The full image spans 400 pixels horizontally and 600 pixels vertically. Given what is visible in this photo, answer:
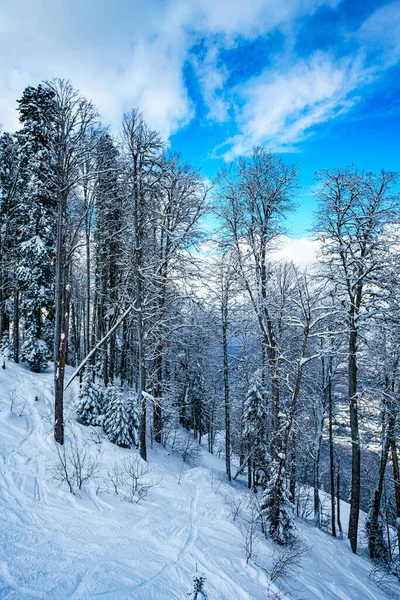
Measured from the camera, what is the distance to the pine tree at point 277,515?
710 centimetres

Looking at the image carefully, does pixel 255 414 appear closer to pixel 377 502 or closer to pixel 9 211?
pixel 377 502

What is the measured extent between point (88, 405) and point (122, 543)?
6699 mm

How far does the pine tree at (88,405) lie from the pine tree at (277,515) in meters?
6.53

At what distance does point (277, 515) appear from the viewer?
7164 mm

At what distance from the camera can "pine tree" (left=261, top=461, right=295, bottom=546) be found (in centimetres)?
710

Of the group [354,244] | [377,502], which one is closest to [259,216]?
[354,244]

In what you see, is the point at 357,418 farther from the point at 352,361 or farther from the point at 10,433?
the point at 10,433

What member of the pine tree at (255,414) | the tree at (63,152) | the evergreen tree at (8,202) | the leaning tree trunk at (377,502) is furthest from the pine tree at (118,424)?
the leaning tree trunk at (377,502)

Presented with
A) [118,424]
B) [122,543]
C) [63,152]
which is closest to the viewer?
[122,543]

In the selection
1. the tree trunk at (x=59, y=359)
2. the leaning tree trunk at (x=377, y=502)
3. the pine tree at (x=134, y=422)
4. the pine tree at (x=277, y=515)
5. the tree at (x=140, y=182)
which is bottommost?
the leaning tree trunk at (x=377, y=502)

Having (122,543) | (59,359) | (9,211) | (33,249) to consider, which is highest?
(9,211)

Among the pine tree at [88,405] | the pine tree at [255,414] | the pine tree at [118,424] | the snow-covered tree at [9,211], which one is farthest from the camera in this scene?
the pine tree at [255,414]

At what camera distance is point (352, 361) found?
962cm

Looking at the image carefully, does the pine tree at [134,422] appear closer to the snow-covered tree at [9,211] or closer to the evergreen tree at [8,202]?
the snow-covered tree at [9,211]
